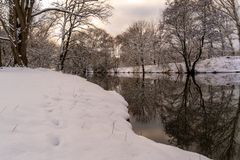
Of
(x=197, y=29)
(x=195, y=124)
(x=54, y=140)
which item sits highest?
(x=197, y=29)

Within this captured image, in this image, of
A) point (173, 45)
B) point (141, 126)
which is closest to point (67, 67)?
point (173, 45)

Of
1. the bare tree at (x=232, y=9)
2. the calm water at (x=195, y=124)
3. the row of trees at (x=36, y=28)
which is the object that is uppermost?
the bare tree at (x=232, y=9)

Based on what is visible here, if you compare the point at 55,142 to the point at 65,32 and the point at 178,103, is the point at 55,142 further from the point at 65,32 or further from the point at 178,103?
the point at 65,32

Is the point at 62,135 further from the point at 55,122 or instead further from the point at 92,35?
the point at 92,35

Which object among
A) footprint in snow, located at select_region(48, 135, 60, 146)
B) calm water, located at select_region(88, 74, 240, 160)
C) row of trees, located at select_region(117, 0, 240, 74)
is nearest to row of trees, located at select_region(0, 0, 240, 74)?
row of trees, located at select_region(117, 0, 240, 74)

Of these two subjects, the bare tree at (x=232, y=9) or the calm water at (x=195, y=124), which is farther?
the bare tree at (x=232, y=9)

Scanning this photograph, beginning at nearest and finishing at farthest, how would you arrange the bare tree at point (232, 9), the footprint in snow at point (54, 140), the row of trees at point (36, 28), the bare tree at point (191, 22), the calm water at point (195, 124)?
the footprint in snow at point (54, 140)
the calm water at point (195, 124)
the row of trees at point (36, 28)
the bare tree at point (191, 22)
the bare tree at point (232, 9)

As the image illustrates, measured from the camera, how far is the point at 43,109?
6.39 metres

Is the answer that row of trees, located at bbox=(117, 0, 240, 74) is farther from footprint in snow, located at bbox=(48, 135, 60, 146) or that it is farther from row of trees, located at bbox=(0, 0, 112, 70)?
footprint in snow, located at bbox=(48, 135, 60, 146)

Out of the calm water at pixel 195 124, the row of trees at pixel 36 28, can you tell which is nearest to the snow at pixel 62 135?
the calm water at pixel 195 124

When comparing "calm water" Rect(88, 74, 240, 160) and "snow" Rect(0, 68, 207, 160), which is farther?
"calm water" Rect(88, 74, 240, 160)

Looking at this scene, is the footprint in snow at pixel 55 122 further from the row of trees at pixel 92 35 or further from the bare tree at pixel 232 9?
the bare tree at pixel 232 9

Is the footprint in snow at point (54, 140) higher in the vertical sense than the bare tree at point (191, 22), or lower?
lower

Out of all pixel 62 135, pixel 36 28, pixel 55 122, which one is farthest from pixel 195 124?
pixel 36 28
